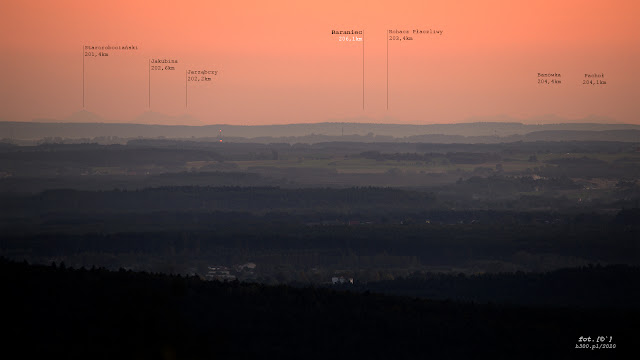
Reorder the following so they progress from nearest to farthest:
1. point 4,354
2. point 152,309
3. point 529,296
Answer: point 4,354 < point 152,309 < point 529,296

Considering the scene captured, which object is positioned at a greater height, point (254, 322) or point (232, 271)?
point (254, 322)

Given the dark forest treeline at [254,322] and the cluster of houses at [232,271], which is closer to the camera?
the dark forest treeline at [254,322]

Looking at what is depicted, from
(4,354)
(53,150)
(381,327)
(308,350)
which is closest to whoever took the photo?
(4,354)

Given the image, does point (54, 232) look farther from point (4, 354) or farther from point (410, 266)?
point (4, 354)

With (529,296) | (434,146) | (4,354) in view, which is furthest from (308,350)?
(434,146)

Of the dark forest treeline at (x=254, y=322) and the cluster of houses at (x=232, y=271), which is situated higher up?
the dark forest treeline at (x=254, y=322)

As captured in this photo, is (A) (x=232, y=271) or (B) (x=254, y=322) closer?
(B) (x=254, y=322)

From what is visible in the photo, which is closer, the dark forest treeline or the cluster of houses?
the dark forest treeline

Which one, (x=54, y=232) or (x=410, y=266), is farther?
(x=54, y=232)
